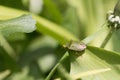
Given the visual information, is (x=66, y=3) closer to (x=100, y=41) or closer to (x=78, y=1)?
(x=78, y=1)

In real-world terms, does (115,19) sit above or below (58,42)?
above

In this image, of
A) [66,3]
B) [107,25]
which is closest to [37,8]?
[66,3]

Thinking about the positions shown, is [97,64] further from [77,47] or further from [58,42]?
[58,42]

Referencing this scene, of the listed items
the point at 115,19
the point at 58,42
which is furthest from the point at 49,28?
the point at 115,19

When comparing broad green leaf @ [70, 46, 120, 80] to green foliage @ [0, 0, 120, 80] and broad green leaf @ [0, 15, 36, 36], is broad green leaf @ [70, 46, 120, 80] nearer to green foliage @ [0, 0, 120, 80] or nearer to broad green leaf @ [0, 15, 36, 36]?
green foliage @ [0, 0, 120, 80]

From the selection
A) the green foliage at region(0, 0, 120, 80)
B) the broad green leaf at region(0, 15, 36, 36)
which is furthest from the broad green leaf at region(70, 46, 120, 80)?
the broad green leaf at region(0, 15, 36, 36)

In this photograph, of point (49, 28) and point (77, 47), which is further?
point (49, 28)

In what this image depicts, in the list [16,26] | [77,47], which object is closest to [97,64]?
[77,47]

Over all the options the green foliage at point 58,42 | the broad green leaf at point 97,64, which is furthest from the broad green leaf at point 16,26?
the broad green leaf at point 97,64
